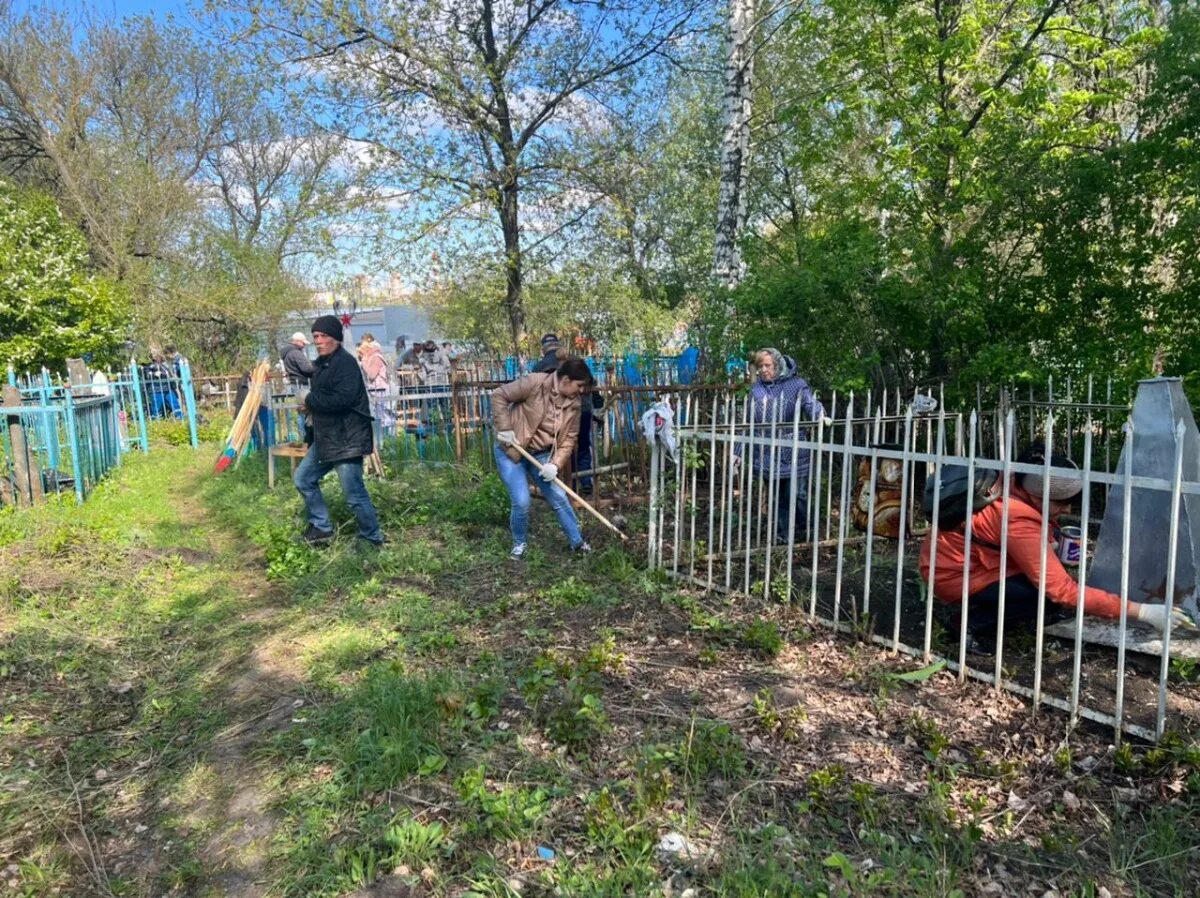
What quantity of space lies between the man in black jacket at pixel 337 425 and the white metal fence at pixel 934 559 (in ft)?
7.76

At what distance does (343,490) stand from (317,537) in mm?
501

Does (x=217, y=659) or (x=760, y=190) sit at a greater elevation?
(x=760, y=190)

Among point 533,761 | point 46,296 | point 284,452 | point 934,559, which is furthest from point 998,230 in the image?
point 46,296

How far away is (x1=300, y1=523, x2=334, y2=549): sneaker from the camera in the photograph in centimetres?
640

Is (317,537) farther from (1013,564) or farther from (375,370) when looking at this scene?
(375,370)

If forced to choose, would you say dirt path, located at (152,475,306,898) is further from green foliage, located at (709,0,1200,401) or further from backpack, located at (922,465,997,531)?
green foliage, located at (709,0,1200,401)

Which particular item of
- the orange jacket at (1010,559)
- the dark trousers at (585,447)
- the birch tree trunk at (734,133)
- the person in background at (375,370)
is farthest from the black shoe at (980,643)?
the person in background at (375,370)

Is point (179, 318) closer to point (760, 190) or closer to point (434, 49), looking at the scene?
point (434, 49)

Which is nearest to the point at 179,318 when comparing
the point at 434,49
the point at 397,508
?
the point at 434,49

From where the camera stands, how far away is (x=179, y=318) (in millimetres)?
21000

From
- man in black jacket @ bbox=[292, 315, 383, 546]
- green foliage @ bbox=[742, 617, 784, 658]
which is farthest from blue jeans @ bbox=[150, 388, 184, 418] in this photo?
green foliage @ bbox=[742, 617, 784, 658]

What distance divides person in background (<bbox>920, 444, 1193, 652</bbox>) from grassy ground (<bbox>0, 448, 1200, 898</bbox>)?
1.57ft

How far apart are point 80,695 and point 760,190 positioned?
1718 centimetres

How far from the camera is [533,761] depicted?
3164 mm
